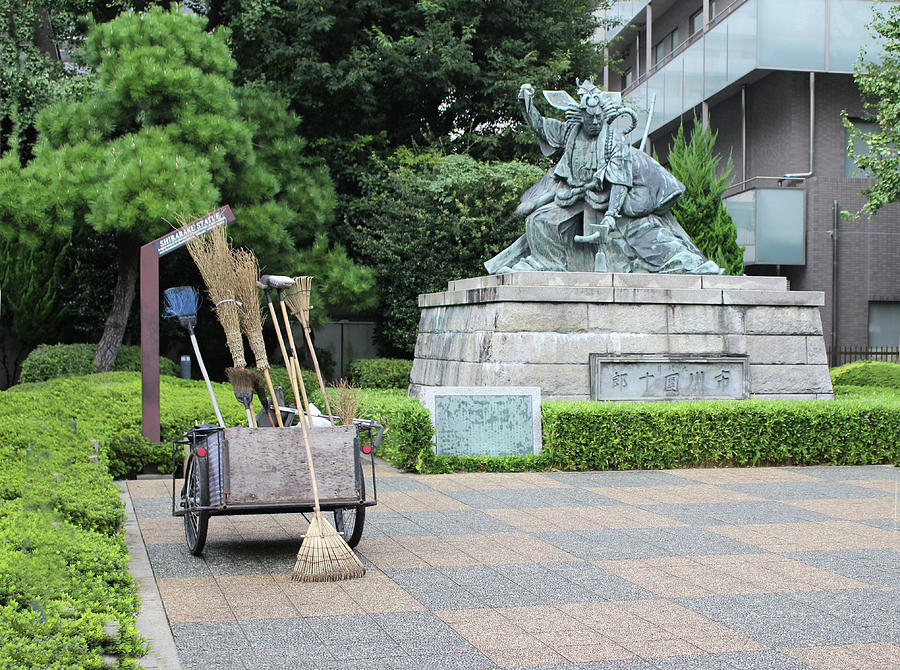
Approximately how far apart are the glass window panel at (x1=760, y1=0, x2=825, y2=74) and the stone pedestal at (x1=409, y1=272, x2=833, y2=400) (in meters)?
11.5

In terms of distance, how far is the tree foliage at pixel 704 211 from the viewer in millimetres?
19047

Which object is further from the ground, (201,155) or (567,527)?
(201,155)

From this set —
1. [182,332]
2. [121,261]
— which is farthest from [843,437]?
[182,332]

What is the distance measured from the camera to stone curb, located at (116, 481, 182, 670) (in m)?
4.23

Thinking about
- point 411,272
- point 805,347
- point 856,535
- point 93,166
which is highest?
point 93,166

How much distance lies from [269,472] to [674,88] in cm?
2365

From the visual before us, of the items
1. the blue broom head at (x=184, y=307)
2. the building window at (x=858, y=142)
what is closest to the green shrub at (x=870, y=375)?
the building window at (x=858, y=142)

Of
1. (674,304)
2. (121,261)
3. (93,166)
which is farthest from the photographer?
(121,261)

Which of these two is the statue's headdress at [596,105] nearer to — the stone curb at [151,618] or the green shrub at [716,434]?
the green shrub at [716,434]

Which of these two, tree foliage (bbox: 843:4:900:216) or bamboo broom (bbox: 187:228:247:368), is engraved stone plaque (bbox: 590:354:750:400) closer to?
bamboo broom (bbox: 187:228:247:368)

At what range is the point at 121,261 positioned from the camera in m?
18.1

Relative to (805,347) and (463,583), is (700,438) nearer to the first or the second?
(805,347)

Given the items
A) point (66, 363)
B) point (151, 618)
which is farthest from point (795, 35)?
point (151, 618)

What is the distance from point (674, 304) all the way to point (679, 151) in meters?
9.66
